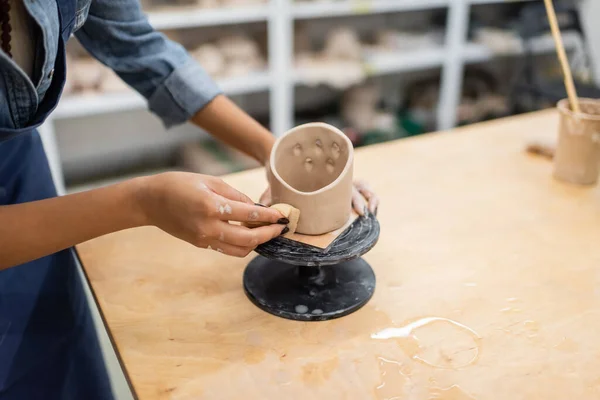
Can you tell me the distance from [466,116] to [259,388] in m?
2.53

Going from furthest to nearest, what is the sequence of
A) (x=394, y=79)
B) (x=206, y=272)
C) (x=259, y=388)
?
(x=394, y=79), (x=206, y=272), (x=259, y=388)

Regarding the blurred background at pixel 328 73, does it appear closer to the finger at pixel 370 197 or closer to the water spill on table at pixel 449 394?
the finger at pixel 370 197

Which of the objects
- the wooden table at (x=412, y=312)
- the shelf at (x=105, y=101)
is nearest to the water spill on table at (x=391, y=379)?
the wooden table at (x=412, y=312)

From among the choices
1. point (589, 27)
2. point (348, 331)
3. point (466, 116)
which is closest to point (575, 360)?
point (348, 331)

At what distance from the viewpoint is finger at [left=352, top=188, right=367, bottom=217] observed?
2.77 ft

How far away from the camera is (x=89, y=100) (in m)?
2.11

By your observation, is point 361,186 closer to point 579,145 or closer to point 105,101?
point 579,145

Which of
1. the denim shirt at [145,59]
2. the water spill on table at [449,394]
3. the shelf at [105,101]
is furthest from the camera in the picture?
the shelf at [105,101]

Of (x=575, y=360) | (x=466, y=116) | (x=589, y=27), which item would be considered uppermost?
(x=589, y=27)

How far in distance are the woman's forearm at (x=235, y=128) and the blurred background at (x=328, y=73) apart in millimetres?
1175

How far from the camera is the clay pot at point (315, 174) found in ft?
2.50

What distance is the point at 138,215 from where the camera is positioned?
72 centimetres

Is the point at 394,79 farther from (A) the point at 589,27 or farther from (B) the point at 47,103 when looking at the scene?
(B) the point at 47,103

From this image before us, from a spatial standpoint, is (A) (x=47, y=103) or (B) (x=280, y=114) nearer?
(A) (x=47, y=103)
